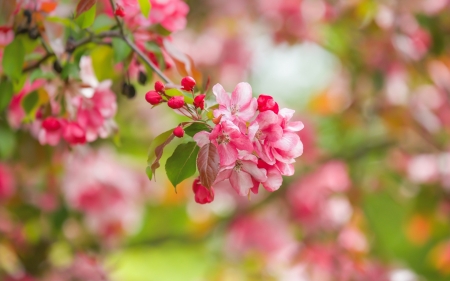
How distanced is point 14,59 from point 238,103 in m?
0.31

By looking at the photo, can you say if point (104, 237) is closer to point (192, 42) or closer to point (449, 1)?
point (192, 42)

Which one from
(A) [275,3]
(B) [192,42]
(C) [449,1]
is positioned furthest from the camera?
(B) [192,42]

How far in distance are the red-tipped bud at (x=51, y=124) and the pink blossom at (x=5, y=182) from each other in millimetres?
626

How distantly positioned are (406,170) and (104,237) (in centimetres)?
96

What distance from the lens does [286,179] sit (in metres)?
1.76

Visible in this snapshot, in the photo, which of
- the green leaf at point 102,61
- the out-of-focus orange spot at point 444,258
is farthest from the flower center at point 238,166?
the out-of-focus orange spot at point 444,258

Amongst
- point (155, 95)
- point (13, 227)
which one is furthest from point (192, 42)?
point (155, 95)

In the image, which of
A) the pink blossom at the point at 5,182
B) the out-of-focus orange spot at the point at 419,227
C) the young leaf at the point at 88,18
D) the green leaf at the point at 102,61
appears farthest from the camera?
the out-of-focus orange spot at the point at 419,227

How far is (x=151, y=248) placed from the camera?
1937 mm

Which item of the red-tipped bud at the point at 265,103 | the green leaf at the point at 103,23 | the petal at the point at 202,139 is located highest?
the red-tipped bud at the point at 265,103

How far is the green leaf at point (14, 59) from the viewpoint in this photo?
2.19 ft

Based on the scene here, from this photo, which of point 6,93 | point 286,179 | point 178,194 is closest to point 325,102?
point 286,179

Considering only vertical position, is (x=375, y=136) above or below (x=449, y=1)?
below

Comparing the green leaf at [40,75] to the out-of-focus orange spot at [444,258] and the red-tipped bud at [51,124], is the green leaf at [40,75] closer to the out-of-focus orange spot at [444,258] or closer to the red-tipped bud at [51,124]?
the red-tipped bud at [51,124]
